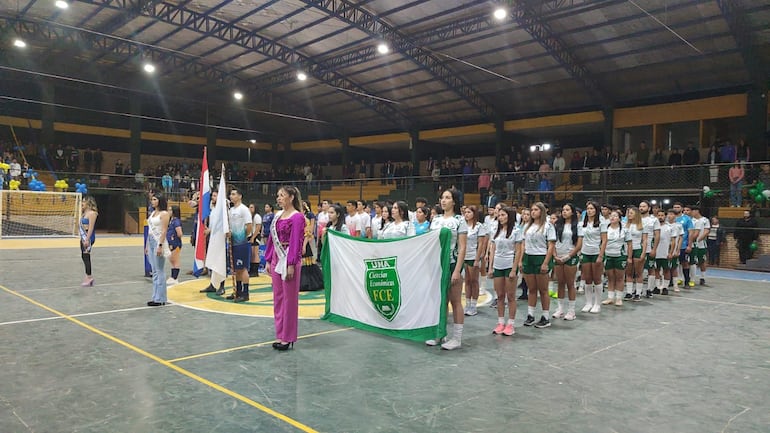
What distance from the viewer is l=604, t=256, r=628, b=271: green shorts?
8.66 meters

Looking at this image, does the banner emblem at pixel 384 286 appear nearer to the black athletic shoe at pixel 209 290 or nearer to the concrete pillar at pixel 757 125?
the black athletic shoe at pixel 209 290

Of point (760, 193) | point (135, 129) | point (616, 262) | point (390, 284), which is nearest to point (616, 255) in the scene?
point (616, 262)

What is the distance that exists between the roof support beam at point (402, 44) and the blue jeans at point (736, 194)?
13211 millimetres

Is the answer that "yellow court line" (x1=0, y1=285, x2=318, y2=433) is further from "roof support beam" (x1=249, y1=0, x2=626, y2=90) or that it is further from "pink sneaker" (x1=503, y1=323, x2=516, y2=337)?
"roof support beam" (x1=249, y1=0, x2=626, y2=90)

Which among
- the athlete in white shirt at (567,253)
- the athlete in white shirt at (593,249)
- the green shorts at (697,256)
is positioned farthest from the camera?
the green shorts at (697,256)

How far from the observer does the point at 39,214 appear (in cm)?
2136

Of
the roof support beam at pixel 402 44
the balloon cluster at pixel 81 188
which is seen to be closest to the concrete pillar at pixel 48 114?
the balloon cluster at pixel 81 188

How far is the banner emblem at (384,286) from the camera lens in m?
6.27

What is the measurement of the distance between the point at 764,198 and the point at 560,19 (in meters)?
9.39

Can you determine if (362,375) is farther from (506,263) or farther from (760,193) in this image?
(760,193)

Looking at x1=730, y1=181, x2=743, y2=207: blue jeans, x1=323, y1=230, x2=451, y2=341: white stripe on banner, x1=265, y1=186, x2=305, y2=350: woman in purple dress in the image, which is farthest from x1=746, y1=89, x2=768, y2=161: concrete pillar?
x1=265, y1=186, x2=305, y2=350: woman in purple dress

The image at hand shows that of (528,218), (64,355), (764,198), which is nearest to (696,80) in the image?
(764,198)

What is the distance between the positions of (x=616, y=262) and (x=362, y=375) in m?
5.82

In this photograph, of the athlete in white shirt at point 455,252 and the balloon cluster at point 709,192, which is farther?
the balloon cluster at point 709,192
